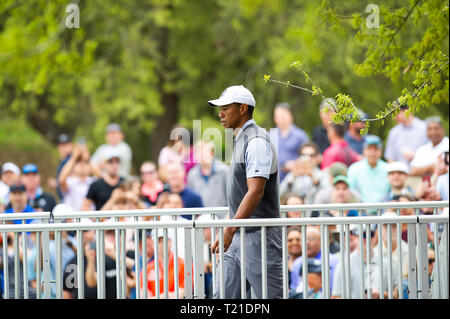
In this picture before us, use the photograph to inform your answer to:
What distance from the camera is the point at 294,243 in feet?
25.2

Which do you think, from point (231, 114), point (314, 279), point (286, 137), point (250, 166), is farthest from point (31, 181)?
point (250, 166)

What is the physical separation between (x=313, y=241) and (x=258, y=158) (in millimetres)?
1937

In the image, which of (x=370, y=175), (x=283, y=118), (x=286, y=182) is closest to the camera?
(x=370, y=175)

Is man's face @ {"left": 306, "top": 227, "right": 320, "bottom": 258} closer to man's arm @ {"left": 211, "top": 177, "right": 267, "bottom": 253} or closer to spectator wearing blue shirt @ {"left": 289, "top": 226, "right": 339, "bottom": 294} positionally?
spectator wearing blue shirt @ {"left": 289, "top": 226, "right": 339, "bottom": 294}

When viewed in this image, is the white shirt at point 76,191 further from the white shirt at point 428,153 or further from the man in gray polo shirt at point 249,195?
the man in gray polo shirt at point 249,195

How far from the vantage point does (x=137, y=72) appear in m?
19.1

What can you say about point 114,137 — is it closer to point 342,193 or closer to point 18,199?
point 18,199

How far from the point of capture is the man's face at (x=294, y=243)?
302 inches

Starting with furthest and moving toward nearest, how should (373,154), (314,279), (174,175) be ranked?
1. (174,175)
2. (373,154)
3. (314,279)

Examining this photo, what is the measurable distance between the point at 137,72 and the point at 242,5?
10.2ft

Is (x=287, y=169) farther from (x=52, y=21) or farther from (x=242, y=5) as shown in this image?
(x=242, y=5)

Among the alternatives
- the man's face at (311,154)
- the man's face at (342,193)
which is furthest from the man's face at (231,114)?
the man's face at (311,154)
